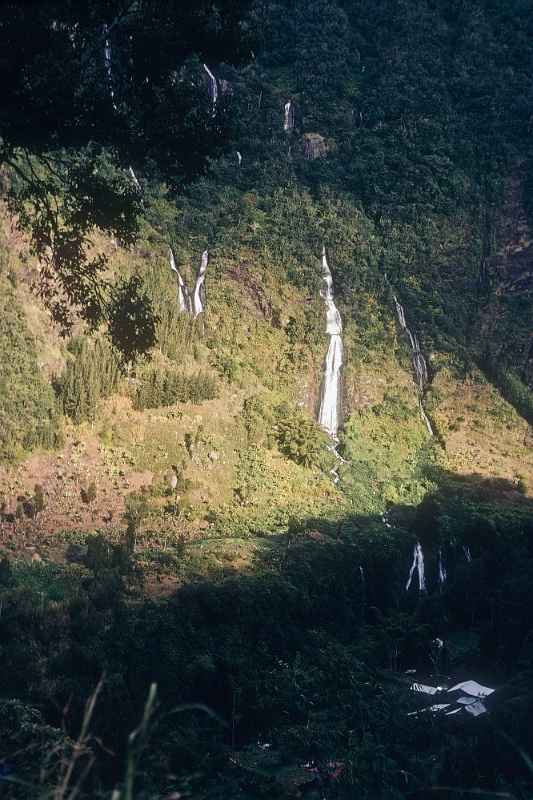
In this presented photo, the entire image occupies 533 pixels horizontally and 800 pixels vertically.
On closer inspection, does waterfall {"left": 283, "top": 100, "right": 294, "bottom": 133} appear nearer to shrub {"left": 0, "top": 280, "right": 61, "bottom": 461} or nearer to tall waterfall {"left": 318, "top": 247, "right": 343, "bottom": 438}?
tall waterfall {"left": 318, "top": 247, "right": 343, "bottom": 438}

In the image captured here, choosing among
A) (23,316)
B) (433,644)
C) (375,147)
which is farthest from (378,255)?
(433,644)

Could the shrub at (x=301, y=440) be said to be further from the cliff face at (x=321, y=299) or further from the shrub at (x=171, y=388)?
the shrub at (x=171, y=388)

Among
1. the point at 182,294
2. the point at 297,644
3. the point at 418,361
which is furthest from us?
the point at 418,361

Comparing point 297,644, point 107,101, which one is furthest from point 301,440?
point 107,101

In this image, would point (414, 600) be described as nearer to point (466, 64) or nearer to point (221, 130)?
point (221, 130)

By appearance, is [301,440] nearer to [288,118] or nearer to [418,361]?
[418,361]

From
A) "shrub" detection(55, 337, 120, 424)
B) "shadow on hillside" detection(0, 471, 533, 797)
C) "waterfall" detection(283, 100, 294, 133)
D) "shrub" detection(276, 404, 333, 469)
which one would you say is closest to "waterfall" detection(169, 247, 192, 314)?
"shrub" detection(55, 337, 120, 424)
